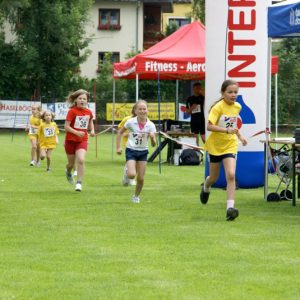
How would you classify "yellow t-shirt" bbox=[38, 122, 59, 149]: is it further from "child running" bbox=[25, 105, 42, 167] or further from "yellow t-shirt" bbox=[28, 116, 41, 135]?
"yellow t-shirt" bbox=[28, 116, 41, 135]

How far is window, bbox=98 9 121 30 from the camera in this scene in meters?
76.4

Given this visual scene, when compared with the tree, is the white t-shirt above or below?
below

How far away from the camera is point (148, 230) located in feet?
41.4

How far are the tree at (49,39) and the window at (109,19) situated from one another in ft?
35.1

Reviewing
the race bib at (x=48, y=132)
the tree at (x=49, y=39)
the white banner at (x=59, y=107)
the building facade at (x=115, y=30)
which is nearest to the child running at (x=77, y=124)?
the race bib at (x=48, y=132)

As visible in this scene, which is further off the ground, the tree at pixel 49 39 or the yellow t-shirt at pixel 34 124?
the tree at pixel 49 39

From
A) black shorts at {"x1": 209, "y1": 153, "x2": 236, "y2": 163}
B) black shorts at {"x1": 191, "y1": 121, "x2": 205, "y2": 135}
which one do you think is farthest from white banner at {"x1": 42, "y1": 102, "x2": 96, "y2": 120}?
black shorts at {"x1": 209, "y1": 153, "x2": 236, "y2": 163}

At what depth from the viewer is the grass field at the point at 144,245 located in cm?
862

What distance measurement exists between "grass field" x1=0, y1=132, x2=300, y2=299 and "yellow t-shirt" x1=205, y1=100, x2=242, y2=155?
873 millimetres

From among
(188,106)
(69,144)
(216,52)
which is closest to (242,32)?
(216,52)

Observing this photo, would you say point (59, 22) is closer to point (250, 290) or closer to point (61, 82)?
point (61, 82)

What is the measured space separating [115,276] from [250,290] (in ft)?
4.19

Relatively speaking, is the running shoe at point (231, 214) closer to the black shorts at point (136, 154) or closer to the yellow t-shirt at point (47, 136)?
the black shorts at point (136, 154)

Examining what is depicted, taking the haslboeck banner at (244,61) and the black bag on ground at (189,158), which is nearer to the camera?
the haslboeck banner at (244,61)
